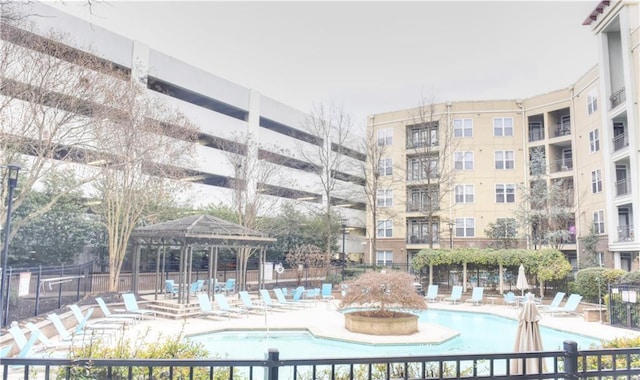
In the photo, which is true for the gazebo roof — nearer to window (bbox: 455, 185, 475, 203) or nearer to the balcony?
the balcony

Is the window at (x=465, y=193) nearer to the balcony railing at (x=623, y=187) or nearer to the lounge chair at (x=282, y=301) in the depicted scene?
the balcony railing at (x=623, y=187)

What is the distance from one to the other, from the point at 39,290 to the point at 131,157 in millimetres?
6300

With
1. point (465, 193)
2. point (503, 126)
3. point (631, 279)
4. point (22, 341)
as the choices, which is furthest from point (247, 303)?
→ point (503, 126)

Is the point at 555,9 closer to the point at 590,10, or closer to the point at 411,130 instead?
the point at 590,10

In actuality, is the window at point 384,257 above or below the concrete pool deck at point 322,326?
above

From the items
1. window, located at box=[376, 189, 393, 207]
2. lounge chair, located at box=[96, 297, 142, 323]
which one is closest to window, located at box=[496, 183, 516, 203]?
window, located at box=[376, 189, 393, 207]

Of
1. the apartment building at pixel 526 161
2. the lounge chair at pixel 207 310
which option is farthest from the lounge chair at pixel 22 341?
the apartment building at pixel 526 161

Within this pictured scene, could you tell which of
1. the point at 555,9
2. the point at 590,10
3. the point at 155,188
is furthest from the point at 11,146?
the point at 590,10

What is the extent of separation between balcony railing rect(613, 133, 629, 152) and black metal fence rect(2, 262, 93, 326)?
27154mm

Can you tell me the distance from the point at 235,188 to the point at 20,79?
15656 millimetres

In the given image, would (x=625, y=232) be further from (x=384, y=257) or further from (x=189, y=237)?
(x=189, y=237)

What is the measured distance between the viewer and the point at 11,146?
1355 centimetres

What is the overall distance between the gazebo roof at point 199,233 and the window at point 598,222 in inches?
818

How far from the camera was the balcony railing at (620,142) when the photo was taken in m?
25.1
